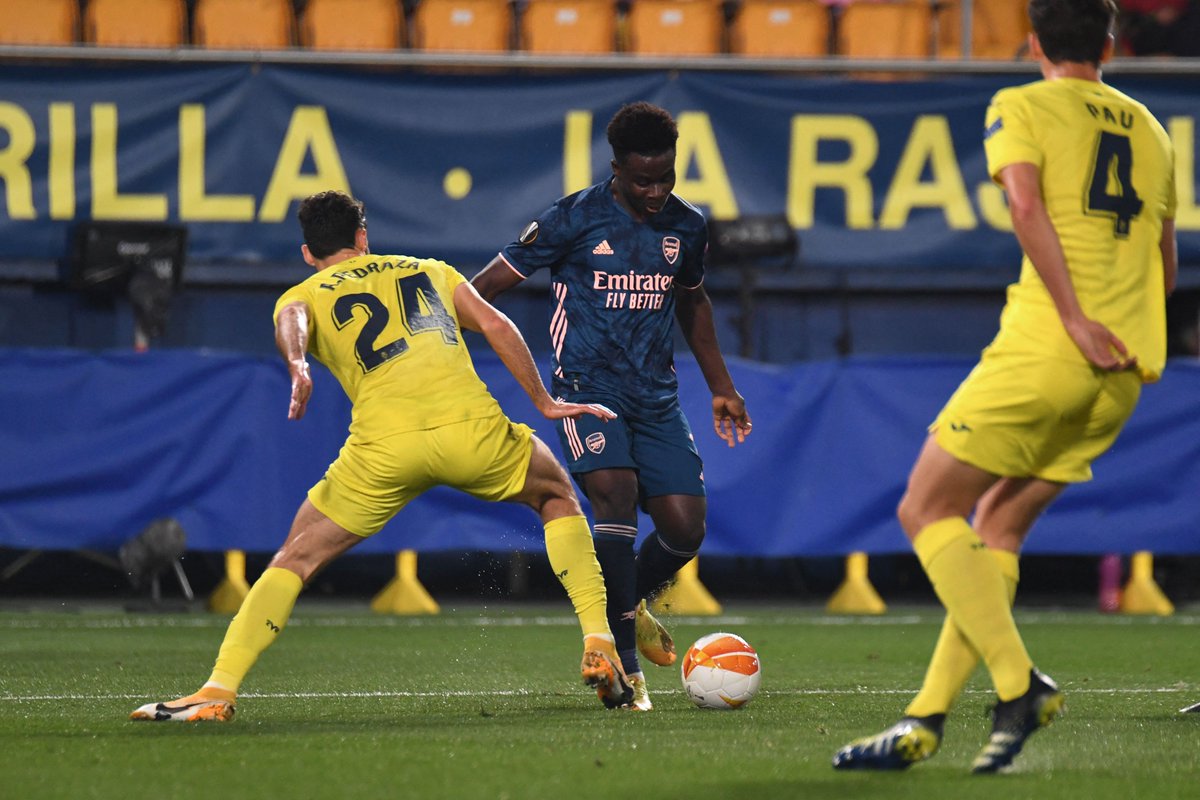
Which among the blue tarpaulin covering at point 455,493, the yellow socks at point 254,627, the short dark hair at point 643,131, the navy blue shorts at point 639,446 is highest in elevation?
the short dark hair at point 643,131

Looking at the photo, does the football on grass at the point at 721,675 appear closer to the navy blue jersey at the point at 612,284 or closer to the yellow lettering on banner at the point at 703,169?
the navy blue jersey at the point at 612,284

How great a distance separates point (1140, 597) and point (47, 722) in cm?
816

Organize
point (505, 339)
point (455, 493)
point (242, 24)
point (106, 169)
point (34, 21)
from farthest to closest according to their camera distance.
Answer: point (242, 24)
point (34, 21)
point (106, 169)
point (455, 493)
point (505, 339)

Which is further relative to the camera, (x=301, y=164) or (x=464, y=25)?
(x=464, y=25)

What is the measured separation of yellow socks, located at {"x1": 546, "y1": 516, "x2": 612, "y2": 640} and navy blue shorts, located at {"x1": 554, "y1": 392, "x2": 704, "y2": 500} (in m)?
0.38

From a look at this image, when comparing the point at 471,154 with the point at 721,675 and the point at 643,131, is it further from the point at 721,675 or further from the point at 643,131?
the point at 721,675

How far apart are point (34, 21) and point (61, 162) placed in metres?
1.71

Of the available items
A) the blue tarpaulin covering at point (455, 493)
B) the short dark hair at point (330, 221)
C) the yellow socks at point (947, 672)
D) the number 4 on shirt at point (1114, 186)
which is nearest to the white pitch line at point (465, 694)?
the short dark hair at point (330, 221)

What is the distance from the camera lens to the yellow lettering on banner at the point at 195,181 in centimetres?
1219

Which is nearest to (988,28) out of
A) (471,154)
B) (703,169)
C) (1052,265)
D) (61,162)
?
(703,169)

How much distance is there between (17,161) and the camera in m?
12.0

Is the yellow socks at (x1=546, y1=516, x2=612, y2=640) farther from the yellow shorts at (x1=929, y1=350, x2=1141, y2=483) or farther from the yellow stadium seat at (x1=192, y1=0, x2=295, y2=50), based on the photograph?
the yellow stadium seat at (x1=192, y1=0, x2=295, y2=50)

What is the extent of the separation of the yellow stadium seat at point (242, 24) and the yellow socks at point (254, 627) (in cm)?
874

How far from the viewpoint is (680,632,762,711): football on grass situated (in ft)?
19.1
